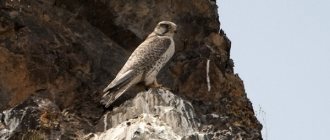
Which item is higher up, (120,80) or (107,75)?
(107,75)

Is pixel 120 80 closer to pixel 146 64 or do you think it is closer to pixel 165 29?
pixel 146 64

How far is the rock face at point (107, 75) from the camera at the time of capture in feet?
38.5

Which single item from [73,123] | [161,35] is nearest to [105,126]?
[73,123]

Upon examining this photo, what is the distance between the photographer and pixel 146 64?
13469 mm

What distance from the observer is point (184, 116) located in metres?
12.0

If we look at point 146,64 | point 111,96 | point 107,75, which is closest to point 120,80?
point 111,96

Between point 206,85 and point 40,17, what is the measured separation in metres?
2.90

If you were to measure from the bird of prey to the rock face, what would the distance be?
0.27 meters

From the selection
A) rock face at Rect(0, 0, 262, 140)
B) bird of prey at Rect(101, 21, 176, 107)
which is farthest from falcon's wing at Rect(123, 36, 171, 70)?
rock face at Rect(0, 0, 262, 140)

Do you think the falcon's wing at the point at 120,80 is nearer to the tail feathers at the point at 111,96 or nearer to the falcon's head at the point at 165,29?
the tail feathers at the point at 111,96

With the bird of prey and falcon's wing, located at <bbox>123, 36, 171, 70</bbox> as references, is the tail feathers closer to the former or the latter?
the bird of prey

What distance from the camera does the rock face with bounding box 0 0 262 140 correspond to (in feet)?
38.5

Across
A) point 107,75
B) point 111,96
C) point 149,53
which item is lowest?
point 111,96

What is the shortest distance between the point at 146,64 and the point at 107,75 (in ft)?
4.53
